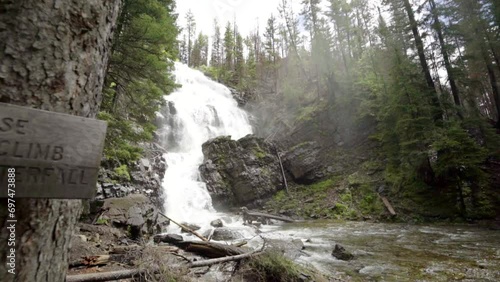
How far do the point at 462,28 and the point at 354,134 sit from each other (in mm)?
9455

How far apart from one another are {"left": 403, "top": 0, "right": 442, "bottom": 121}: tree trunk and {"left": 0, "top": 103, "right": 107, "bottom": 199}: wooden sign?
16.2 metres

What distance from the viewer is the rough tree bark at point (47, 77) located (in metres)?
1.22

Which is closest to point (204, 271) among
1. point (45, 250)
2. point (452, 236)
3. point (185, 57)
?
point (45, 250)

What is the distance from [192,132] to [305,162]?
1049 centimetres

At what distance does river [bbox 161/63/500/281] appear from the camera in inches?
245

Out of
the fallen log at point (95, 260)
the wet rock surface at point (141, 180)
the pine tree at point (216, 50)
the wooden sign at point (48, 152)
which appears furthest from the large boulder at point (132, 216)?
the pine tree at point (216, 50)

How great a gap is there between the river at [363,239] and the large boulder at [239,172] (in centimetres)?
100

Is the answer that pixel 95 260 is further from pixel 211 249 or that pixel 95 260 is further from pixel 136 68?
pixel 136 68

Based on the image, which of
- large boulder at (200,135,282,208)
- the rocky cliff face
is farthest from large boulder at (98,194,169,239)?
large boulder at (200,135,282,208)

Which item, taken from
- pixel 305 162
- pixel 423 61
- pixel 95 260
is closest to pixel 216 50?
pixel 305 162

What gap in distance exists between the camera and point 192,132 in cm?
2445

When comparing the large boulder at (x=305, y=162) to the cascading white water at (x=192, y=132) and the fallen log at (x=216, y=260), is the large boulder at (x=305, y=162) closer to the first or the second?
the cascading white water at (x=192, y=132)

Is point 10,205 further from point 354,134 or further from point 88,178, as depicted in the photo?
point 354,134

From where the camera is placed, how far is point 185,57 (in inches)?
2099
